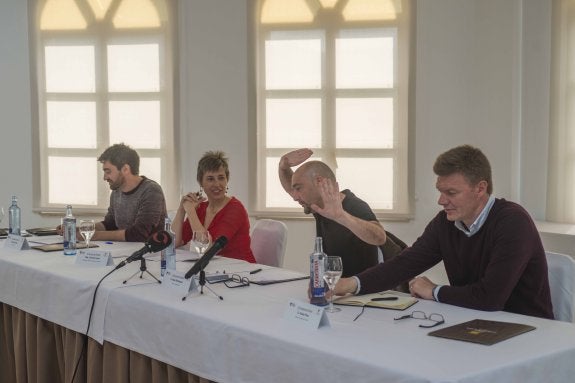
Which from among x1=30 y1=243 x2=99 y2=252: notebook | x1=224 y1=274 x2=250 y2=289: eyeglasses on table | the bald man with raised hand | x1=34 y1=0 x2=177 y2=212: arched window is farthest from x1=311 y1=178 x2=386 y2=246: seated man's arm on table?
x1=34 y1=0 x2=177 y2=212: arched window

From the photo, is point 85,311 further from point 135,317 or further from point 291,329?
point 291,329

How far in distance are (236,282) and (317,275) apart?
0.60 m

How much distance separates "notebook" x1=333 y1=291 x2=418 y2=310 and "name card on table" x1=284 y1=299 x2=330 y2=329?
10.6 inches

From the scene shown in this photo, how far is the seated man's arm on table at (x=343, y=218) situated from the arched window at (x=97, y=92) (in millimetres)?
3590

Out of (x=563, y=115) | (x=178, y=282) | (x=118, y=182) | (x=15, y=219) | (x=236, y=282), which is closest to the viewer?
(x=178, y=282)

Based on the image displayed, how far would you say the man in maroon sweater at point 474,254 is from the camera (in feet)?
7.22

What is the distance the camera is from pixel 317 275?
84.6 inches

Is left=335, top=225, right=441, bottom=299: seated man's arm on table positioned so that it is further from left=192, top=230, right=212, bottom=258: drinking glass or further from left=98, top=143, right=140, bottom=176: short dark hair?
left=98, top=143, right=140, bottom=176: short dark hair

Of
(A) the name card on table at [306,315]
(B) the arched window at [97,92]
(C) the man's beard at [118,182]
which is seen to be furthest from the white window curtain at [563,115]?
(A) the name card on table at [306,315]

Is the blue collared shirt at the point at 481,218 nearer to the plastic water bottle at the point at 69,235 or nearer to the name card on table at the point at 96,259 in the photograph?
the name card on table at the point at 96,259

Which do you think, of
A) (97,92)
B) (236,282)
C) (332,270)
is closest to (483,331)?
(332,270)

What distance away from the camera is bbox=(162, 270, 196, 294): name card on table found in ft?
7.89

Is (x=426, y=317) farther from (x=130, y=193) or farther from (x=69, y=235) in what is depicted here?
(x=130, y=193)

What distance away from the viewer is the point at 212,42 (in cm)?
591
